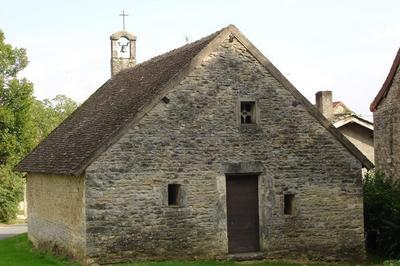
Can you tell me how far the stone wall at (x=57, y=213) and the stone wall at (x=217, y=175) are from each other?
0.89m

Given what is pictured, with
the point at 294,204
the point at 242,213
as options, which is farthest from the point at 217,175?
the point at 294,204

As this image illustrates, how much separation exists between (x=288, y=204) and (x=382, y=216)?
3.50m

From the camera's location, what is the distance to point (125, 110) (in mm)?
17953

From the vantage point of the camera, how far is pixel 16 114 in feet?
141

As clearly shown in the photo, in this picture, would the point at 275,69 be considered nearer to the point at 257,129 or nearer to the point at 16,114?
the point at 257,129

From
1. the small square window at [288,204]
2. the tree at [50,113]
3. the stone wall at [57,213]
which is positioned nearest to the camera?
the stone wall at [57,213]

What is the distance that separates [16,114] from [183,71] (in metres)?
28.5

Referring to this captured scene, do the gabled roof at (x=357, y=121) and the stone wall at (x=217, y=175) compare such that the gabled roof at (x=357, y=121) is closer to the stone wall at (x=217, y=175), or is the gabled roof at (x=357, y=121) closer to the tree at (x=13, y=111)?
the stone wall at (x=217, y=175)

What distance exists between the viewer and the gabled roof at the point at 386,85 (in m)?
21.9

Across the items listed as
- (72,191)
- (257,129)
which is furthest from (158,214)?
(257,129)

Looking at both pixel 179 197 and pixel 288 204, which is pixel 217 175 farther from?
pixel 288 204

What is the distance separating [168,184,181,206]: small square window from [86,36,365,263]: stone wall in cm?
18

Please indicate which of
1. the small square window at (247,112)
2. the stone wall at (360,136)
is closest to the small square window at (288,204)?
the small square window at (247,112)

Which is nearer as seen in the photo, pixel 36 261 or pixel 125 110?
pixel 125 110
